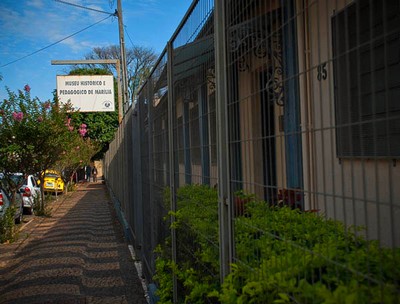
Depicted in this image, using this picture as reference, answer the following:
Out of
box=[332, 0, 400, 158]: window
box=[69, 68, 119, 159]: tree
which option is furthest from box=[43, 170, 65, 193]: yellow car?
box=[332, 0, 400, 158]: window

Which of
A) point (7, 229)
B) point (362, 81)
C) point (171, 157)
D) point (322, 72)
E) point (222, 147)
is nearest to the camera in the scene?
point (322, 72)

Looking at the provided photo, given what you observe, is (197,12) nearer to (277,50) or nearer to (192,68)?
(192,68)

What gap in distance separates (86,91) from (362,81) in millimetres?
21780

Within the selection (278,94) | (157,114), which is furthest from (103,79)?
(278,94)

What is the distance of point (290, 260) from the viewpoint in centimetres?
167

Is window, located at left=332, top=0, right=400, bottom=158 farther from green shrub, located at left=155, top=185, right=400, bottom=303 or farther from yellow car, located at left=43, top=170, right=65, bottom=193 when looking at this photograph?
yellow car, located at left=43, top=170, right=65, bottom=193

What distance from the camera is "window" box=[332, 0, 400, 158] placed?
4.09 ft

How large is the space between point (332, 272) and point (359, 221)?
0.42 meters

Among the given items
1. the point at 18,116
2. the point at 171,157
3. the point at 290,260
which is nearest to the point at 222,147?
the point at 290,260

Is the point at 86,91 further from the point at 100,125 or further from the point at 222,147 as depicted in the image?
the point at 222,147

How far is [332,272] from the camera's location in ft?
4.74

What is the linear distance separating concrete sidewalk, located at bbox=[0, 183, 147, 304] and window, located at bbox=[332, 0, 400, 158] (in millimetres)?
4552

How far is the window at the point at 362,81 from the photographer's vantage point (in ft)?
4.09

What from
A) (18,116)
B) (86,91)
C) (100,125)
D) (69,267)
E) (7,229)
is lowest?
(69,267)
